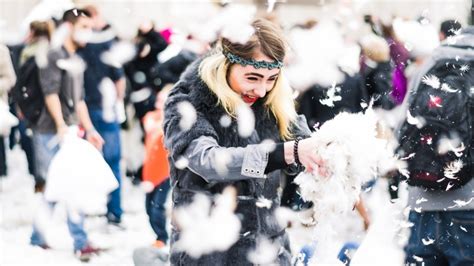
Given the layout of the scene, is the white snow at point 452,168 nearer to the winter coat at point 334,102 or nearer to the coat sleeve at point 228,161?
the coat sleeve at point 228,161

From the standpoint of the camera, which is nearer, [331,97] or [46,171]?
[46,171]

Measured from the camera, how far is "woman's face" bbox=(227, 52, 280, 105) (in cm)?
301

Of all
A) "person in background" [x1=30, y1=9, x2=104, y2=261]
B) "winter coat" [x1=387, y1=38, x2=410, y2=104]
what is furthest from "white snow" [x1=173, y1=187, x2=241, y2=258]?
"winter coat" [x1=387, y1=38, x2=410, y2=104]

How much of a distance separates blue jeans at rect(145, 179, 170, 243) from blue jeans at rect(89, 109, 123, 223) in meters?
0.96

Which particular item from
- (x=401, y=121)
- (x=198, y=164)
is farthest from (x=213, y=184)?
(x=401, y=121)

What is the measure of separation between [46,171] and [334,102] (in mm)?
2134

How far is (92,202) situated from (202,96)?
3666 mm

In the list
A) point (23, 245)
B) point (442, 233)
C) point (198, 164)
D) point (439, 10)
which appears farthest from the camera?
point (439, 10)

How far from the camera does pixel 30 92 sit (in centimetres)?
634

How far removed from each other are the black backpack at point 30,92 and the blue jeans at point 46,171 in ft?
0.48

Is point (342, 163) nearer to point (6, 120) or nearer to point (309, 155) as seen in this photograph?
point (309, 155)

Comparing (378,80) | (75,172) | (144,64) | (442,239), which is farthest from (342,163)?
(144,64)

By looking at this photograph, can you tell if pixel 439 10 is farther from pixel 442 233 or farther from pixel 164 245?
pixel 442 233

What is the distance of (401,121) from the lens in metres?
3.54
